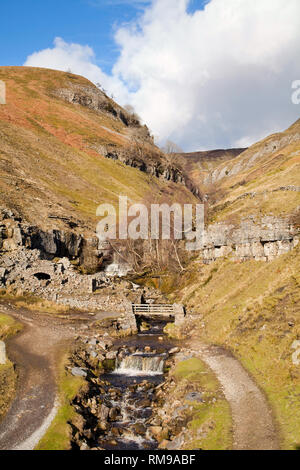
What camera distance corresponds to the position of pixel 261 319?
27.2m

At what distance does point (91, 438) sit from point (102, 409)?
9.86 feet

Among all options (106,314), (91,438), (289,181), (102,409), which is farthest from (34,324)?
(289,181)

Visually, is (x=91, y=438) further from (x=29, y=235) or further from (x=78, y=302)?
(x=29, y=235)

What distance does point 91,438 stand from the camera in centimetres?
1792

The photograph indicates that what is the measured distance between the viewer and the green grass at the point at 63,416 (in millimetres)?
15711

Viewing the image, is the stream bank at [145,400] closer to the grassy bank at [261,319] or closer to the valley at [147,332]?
the valley at [147,332]

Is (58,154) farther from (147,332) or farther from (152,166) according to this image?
(147,332)

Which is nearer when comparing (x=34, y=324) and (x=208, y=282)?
(x=34, y=324)

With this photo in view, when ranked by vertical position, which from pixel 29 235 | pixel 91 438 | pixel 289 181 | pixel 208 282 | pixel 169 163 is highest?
pixel 169 163

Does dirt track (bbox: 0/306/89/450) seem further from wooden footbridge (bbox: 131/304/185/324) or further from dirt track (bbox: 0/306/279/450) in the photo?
wooden footbridge (bbox: 131/304/185/324)

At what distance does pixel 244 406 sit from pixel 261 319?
10.7 metres

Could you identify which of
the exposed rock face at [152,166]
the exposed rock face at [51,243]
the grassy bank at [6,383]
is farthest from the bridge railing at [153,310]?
the exposed rock face at [152,166]

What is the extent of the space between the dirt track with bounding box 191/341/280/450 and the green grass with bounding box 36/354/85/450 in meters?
8.64
